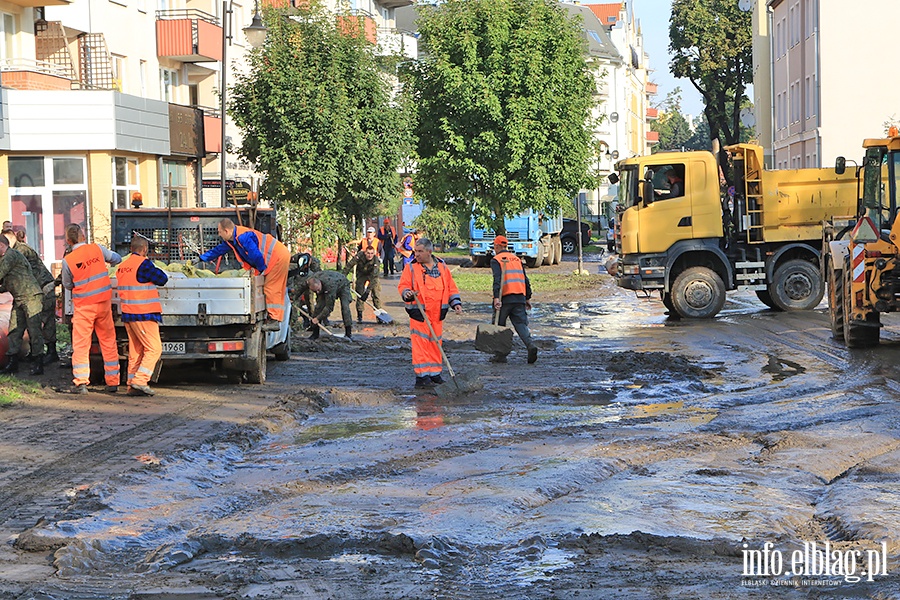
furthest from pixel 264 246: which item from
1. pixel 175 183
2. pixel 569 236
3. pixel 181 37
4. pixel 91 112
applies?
pixel 569 236

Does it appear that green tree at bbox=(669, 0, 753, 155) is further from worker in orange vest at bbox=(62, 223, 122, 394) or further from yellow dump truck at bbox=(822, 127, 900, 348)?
worker in orange vest at bbox=(62, 223, 122, 394)

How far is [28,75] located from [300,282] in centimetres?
1391

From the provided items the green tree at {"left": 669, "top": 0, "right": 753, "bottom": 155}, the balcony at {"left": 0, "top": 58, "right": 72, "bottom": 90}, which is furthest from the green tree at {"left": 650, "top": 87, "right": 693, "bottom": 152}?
the balcony at {"left": 0, "top": 58, "right": 72, "bottom": 90}

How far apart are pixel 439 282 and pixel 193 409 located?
3144mm

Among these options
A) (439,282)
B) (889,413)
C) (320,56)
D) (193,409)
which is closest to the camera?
(889,413)

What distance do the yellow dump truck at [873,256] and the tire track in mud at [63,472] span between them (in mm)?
9078

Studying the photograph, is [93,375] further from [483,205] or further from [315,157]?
[483,205]

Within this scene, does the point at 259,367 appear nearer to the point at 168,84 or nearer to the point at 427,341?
the point at 427,341

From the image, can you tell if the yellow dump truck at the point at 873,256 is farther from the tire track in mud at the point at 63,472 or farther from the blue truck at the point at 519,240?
the blue truck at the point at 519,240

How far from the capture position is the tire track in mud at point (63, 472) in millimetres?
8039

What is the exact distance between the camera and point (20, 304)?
1552cm

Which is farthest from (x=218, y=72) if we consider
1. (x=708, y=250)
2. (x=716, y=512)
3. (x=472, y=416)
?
(x=716, y=512)

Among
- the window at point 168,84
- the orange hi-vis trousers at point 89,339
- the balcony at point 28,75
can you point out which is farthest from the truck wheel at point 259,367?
the window at point 168,84

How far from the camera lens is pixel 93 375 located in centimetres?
1502
